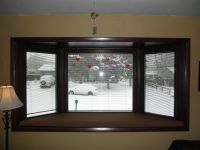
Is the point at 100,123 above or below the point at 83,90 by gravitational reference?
below

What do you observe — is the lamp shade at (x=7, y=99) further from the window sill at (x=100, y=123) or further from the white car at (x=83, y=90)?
the white car at (x=83, y=90)

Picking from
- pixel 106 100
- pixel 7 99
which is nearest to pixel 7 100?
pixel 7 99

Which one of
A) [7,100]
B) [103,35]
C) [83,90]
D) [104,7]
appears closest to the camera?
[7,100]

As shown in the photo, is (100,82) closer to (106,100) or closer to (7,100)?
(106,100)

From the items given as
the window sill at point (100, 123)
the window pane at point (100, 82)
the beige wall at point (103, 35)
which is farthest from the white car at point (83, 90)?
the beige wall at point (103, 35)

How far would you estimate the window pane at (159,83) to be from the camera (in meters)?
2.45

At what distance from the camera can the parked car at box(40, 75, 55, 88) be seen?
2547 millimetres

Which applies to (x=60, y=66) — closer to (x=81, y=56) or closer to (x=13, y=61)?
(x=81, y=56)

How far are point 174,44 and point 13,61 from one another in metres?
2.11

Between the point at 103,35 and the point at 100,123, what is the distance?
112 cm

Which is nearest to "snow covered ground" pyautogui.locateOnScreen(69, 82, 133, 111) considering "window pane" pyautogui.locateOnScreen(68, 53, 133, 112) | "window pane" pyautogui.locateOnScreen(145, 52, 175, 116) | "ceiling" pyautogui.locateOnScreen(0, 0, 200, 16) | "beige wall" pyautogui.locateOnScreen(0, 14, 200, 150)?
"window pane" pyautogui.locateOnScreen(68, 53, 133, 112)

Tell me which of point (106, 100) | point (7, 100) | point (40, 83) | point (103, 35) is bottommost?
point (106, 100)

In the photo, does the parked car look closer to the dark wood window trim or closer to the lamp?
the dark wood window trim

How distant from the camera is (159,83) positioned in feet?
8.39
